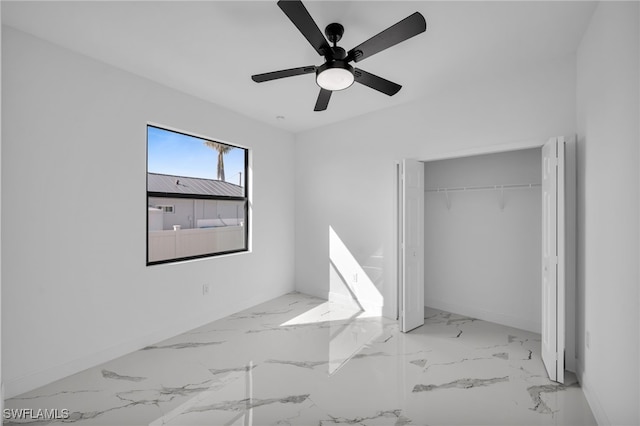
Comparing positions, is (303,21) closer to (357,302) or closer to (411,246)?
(411,246)

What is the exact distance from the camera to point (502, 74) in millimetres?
2924

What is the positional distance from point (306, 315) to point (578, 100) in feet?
11.3

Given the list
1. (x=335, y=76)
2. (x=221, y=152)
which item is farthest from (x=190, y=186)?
(x=335, y=76)

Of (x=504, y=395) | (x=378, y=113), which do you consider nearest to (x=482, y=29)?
(x=378, y=113)

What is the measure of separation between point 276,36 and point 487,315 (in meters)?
3.60

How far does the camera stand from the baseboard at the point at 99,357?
7.27 feet

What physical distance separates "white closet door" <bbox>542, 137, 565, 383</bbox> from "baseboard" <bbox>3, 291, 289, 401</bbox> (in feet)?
10.8

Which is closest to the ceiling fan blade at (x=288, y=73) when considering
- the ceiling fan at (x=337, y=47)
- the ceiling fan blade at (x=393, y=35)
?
the ceiling fan at (x=337, y=47)

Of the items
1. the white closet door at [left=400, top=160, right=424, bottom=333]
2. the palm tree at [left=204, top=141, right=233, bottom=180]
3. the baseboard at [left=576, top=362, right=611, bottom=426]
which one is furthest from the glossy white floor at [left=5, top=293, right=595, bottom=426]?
the palm tree at [left=204, top=141, right=233, bottom=180]

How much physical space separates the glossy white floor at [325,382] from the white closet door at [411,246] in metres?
0.20

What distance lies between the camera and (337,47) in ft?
6.61

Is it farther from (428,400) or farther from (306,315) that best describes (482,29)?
(306,315)

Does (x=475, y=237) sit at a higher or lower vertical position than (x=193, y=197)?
lower

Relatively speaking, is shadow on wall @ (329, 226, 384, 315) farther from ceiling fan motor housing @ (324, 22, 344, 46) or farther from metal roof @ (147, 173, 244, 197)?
ceiling fan motor housing @ (324, 22, 344, 46)
